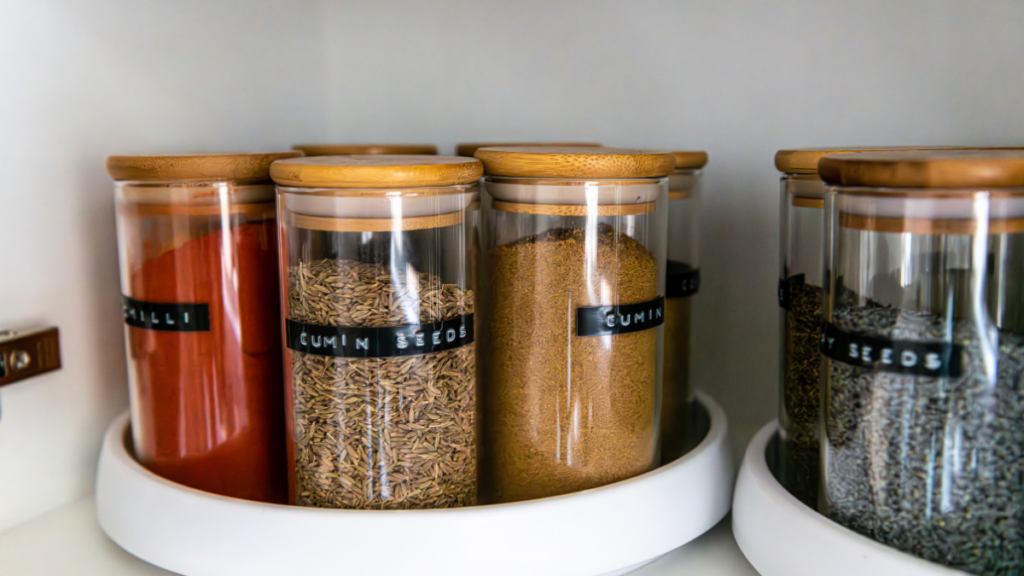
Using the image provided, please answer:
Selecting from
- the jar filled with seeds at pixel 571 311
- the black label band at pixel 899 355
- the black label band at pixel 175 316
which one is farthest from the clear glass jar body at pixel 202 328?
the black label band at pixel 899 355

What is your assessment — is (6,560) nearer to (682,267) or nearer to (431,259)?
(431,259)

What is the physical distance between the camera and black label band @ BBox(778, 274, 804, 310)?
0.77 metres

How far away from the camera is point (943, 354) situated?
525 mm

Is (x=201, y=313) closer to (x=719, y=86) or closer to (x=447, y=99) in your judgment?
(x=447, y=99)

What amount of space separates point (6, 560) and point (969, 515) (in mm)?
818

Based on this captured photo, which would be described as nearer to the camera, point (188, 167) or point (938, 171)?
point (938, 171)

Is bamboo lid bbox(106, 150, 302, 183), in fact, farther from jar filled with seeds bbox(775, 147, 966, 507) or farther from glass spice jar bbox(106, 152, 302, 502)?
jar filled with seeds bbox(775, 147, 966, 507)

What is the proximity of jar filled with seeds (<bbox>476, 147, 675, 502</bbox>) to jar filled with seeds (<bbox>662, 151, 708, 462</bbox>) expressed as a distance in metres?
0.17

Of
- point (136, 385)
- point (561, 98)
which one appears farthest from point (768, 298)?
point (136, 385)

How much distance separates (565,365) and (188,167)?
1.31 ft

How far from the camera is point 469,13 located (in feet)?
3.67

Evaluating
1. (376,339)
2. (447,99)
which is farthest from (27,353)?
(447,99)

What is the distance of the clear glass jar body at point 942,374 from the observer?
0.52 m

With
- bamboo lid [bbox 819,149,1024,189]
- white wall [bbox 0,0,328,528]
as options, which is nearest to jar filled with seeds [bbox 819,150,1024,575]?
bamboo lid [bbox 819,149,1024,189]
